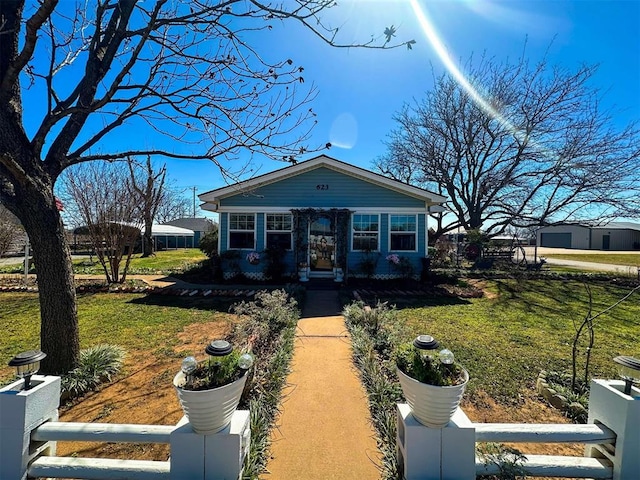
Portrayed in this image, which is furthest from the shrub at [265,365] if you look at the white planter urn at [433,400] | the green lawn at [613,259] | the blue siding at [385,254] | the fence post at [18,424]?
the green lawn at [613,259]

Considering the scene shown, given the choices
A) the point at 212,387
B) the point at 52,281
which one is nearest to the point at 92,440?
the point at 212,387

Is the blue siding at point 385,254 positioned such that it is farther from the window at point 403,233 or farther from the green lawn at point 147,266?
the green lawn at point 147,266

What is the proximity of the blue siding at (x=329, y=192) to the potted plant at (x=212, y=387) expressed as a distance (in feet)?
31.8

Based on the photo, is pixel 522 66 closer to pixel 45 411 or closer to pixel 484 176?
pixel 484 176

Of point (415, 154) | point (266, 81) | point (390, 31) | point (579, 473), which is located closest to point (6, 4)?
point (266, 81)

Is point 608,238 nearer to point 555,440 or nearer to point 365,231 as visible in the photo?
point 365,231

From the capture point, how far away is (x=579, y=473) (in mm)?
2023

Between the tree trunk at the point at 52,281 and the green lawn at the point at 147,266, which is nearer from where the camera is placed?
the tree trunk at the point at 52,281

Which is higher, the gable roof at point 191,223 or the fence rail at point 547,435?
the gable roof at point 191,223

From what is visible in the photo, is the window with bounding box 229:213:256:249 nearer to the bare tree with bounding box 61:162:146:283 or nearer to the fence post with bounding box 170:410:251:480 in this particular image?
the bare tree with bounding box 61:162:146:283

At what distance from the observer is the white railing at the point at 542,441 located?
6.29 feet

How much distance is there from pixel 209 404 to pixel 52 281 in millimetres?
3161

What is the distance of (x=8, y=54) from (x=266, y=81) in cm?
289

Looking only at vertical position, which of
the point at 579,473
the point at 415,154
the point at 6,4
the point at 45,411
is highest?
the point at 415,154
